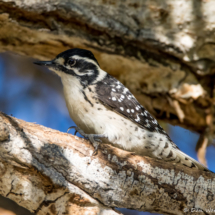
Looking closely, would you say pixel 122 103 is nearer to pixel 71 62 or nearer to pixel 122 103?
pixel 122 103

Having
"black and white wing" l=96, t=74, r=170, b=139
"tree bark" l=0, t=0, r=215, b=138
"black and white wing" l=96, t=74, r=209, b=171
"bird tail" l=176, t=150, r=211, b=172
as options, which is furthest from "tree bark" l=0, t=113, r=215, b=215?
"tree bark" l=0, t=0, r=215, b=138

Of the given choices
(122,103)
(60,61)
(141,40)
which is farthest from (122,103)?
(141,40)

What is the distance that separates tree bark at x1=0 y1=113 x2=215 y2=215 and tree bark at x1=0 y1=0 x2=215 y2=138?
154 cm

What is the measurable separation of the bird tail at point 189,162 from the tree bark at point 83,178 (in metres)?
0.13

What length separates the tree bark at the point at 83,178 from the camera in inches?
86.0

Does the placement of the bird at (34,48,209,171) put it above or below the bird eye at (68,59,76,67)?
below

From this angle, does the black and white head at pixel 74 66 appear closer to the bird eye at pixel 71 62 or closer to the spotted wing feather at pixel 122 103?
the bird eye at pixel 71 62

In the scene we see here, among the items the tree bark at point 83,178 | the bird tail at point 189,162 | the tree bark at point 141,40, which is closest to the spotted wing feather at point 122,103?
the bird tail at point 189,162

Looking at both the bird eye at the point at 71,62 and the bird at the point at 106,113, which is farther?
the bird eye at the point at 71,62

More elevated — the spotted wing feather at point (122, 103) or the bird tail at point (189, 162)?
the spotted wing feather at point (122, 103)

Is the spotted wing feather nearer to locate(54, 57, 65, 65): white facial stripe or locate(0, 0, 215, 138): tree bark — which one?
locate(54, 57, 65, 65): white facial stripe

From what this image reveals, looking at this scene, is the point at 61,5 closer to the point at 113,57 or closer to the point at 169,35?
the point at 113,57

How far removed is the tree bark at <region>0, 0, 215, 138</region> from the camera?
11.2 feet

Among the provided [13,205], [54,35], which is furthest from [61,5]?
[13,205]
